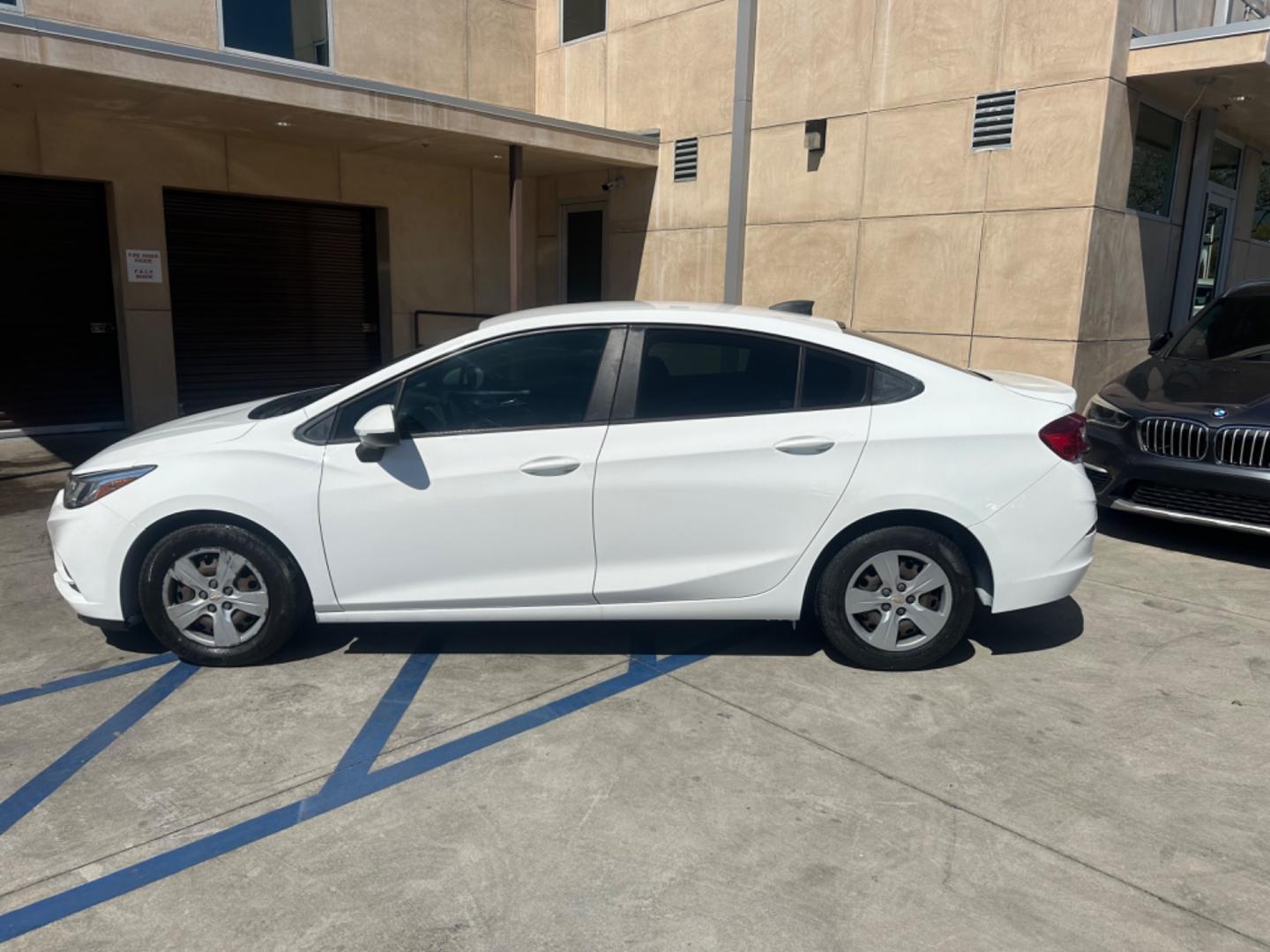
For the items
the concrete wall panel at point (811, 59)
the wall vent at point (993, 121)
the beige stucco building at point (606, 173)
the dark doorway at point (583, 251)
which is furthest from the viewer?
the dark doorway at point (583, 251)

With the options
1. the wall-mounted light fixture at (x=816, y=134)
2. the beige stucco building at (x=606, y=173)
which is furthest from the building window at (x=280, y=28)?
the wall-mounted light fixture at (x=816, y=134)

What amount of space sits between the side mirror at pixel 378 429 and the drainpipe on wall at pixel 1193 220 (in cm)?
884

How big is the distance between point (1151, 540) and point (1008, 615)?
2422 mm

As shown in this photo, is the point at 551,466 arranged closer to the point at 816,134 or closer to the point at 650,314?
the point at 650,314

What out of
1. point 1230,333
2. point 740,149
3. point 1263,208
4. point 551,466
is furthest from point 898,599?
point 1263,208

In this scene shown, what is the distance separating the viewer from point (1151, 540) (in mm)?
6973

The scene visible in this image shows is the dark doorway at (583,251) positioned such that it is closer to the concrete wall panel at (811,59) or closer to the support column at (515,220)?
the support column at (515,220)

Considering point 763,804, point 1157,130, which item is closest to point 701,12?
point 1157,130

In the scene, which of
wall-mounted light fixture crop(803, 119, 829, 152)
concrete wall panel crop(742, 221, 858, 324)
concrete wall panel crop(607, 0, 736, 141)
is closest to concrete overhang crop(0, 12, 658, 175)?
concrete wall panel crop(607, 0, 736, 141)

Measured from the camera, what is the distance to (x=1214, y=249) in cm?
1128

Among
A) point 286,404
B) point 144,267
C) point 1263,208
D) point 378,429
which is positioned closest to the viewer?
point 378,429

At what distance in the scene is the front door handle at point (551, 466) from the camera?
416cm

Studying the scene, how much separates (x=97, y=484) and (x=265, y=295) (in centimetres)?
797

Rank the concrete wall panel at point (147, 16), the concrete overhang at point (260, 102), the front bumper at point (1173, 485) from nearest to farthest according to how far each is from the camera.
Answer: the front bumper at point (1173, 485)
the concrete overhang at point (260, 102)
the concrete wall panel at point (147, 16)
